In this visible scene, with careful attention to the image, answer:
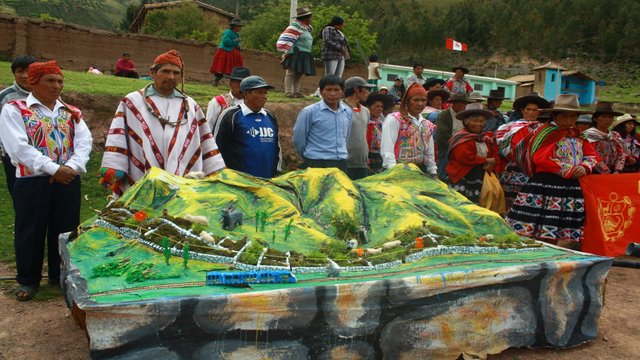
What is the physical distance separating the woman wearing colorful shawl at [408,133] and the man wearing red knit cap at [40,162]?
2.55m

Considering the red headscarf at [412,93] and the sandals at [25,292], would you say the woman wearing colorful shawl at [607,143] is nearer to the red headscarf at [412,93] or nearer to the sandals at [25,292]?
the red headscarf at [412,93]

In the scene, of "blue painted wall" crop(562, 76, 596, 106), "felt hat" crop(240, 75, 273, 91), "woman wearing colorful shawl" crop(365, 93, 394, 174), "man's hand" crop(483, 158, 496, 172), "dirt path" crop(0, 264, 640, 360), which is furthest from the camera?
"blue painted wall" crop(562, 76, 596, 106)

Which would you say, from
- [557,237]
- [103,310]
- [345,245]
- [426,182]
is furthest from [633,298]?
[103,310]

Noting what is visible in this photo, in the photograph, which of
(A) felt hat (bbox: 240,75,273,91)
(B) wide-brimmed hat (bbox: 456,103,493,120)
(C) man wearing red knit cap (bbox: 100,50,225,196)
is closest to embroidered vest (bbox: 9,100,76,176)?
(C) man wearing red knit cap (bbox: 100,50,225,196)

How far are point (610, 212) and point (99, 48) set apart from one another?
39.1 feet

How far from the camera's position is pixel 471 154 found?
5418 millimetres

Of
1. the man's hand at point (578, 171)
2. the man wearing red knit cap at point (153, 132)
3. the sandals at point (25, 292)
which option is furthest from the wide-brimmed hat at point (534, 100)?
the sandals at point (25, 292)

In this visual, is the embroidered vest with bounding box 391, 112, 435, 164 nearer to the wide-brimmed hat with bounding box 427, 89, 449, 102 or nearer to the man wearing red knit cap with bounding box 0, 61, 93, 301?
the wide-brimmed hat with bounding box 427, 89, 449, 102

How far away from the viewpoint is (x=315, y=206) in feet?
13.2

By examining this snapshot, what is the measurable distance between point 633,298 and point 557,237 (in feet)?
2.59

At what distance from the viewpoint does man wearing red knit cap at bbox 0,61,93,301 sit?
12.5 ft

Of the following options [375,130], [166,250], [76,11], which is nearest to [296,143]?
[375,130]

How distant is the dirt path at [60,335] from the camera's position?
11.0 feet

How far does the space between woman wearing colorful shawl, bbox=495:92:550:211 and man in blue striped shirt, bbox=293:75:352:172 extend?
168cm
